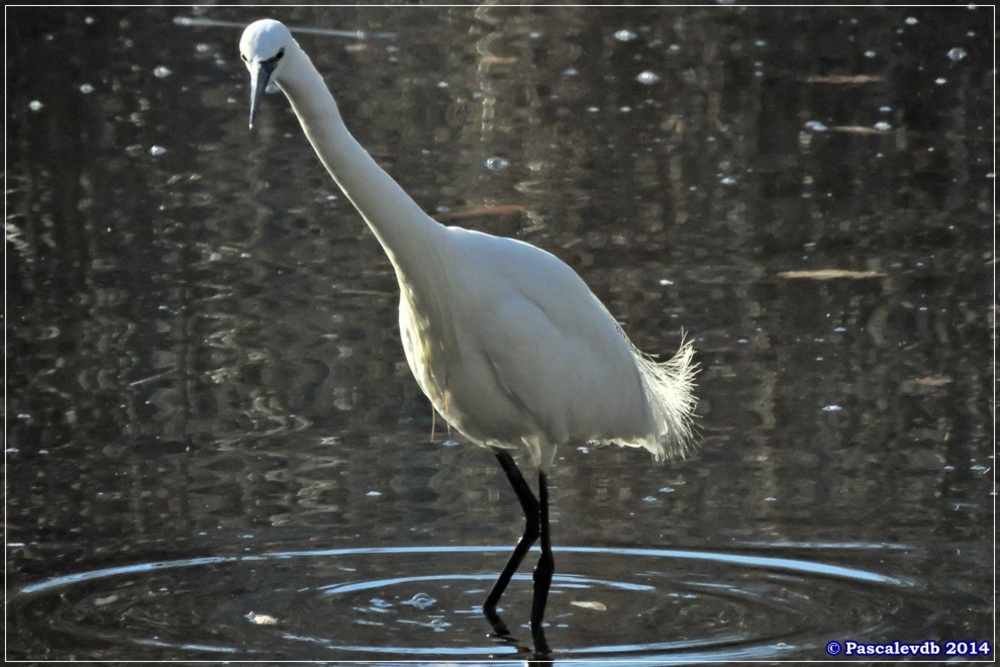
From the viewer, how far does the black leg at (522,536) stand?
3.45 m

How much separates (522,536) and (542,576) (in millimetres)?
239

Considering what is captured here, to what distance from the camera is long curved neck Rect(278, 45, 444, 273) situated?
116 inches

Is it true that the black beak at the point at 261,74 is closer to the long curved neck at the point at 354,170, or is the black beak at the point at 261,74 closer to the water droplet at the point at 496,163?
the long curved neck at the point at 354,170

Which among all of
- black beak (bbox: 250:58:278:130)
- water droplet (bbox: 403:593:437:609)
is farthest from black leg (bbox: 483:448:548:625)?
Result: black beak (bbox: 250:58:278:130)

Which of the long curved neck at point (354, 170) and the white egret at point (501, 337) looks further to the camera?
the white egret at point (501, 337)

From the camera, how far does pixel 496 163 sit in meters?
6.96

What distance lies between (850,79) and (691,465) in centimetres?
454

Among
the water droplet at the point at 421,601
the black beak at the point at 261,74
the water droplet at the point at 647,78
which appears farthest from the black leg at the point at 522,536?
the water droplet at the point at 647,78

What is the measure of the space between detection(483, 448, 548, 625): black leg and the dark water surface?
40 millimetres

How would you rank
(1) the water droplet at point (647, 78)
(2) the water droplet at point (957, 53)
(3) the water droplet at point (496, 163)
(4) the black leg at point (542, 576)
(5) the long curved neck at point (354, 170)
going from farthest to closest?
1. (2) the water droplet at point (957, 53)
2. (1) the water droplet at point (647, 78)
3. (3) the water droplet at point (496, 163)
4. (4) the black leg at point (542, 576)
5. (5) the long curved neck at point (354, 170)

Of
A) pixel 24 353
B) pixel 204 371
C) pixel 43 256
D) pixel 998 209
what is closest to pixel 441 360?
pixel 204 371

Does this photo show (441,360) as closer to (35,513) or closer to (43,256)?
(35,513)

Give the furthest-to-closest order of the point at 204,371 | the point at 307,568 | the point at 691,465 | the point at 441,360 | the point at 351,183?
the point at 204,371, the point at 691,465, the point at 307,568, the point at 441,360, the point at 351,183

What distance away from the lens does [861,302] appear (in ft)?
17.3
